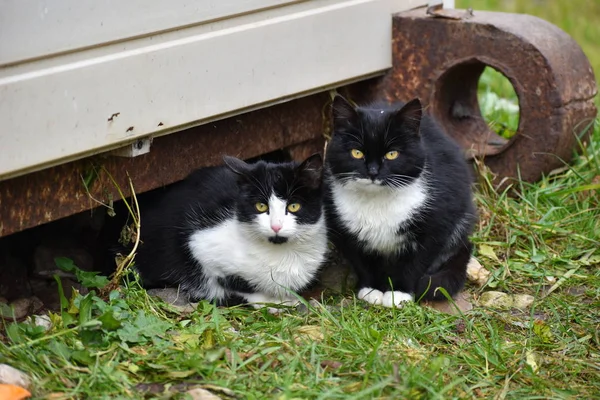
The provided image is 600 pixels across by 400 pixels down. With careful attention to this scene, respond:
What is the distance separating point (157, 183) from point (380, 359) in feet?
4.51

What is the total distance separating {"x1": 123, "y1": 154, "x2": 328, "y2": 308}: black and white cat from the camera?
11.0 ft

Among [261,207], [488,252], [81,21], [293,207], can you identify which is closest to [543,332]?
[488,252]

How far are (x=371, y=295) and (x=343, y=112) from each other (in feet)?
2.56

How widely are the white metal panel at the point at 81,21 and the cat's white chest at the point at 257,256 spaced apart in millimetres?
859

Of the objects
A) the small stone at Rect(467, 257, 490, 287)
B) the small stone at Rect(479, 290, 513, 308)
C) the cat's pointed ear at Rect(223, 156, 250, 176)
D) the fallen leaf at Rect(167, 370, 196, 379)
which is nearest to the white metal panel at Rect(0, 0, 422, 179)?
the cat's pointed ear at Rect(223, 156, 250, 176)

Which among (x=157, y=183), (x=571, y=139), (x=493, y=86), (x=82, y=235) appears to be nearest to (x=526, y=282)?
(x=571, y=139)

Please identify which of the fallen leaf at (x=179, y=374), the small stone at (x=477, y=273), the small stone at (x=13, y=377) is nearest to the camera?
the small stone at (x=13, y=377)

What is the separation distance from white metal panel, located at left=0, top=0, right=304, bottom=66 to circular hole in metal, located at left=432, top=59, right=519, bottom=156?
1495 mm

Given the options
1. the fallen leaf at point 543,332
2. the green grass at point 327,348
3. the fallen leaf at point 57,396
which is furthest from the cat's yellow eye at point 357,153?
the fallen leaf at point 57,396

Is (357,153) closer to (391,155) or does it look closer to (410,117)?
(391,155)

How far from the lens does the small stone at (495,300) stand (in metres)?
3.65

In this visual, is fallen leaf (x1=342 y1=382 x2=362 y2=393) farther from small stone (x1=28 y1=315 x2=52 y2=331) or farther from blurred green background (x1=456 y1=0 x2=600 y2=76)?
blurred green background (x1=456 y1=0 x2=600 y2=76)

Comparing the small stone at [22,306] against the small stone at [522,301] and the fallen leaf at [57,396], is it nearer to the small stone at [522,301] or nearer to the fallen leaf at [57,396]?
the fallen leaf at [57,396]

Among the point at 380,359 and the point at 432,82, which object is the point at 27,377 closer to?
the point at 380,359
